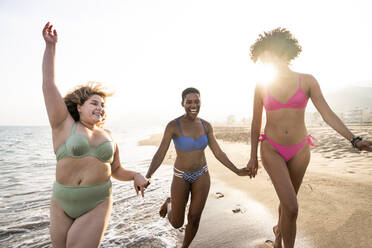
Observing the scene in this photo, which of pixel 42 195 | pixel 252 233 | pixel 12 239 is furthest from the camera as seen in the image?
pixel 42 195

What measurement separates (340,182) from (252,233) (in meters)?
4.02

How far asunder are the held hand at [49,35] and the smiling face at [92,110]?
661mm

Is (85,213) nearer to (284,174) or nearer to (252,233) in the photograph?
(284,174)

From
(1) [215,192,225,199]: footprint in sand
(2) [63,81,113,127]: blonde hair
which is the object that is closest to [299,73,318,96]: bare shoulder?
(2) [63,81,113,127]: blonde hair

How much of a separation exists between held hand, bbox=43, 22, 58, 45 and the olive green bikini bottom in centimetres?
144

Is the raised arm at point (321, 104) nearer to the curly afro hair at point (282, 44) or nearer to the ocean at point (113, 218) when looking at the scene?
the curly afro hair at point (282, 44)

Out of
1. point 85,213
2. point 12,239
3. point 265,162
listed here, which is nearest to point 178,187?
point 265,162

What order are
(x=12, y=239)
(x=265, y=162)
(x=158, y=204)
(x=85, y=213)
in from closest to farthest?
1. (x=85, y=213)
2. (x=265, y=162)
3. (x=12, y=239)
4. (x=158, y=204)

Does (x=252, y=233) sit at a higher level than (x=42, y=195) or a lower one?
higher

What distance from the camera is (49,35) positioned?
2182mm

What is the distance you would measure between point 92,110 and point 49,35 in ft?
2.81

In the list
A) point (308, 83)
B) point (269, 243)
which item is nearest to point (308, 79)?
point (308, 83)

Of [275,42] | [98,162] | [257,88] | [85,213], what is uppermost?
[275,42]

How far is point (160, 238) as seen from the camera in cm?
400
